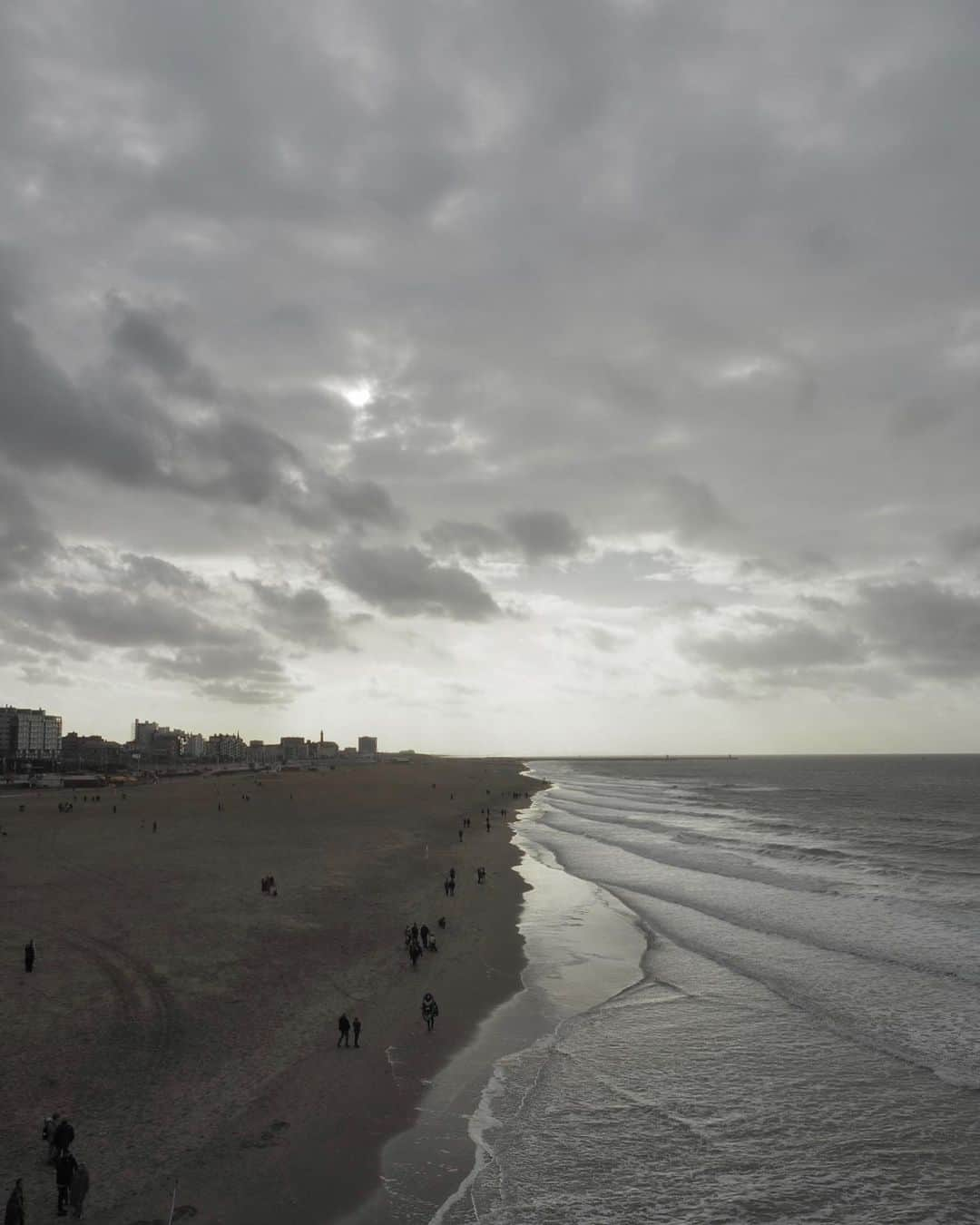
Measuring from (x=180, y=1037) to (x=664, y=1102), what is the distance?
12888 millimetres

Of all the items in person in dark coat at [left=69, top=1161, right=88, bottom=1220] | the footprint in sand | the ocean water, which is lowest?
the ocean water

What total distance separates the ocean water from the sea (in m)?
0.07

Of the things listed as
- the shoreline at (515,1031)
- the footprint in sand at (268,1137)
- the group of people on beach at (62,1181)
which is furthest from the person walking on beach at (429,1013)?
the group of people on beach at (62,1181)

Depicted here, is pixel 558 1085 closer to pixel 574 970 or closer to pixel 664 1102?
pixel 664 1102

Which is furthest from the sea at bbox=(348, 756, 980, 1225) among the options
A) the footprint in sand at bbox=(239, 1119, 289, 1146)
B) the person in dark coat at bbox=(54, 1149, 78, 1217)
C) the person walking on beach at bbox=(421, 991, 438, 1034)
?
the person in dark coat at bbox=(54, 1149, 78, 1217)

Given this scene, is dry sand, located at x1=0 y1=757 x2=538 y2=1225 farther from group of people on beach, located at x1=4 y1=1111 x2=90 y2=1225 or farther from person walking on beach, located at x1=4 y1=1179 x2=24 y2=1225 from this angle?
person walking on beach, located at x1=4 y1=1179 x2=24 y2=1225

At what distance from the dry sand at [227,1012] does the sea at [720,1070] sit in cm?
166

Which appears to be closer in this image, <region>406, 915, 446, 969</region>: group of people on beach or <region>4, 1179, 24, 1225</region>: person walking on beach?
<region>4, 1179, 24, 1225</region>: person walking on beach

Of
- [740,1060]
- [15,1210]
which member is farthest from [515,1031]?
[15,1210]

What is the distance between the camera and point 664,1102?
2066 centimetres

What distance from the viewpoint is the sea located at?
16422 millimetres

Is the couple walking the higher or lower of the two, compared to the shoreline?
higher

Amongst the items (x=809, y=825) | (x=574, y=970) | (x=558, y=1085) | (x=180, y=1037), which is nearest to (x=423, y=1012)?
(x=558, y=1085)

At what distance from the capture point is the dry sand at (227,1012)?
16.0 metres
